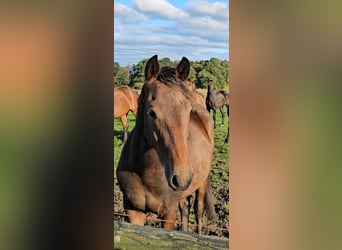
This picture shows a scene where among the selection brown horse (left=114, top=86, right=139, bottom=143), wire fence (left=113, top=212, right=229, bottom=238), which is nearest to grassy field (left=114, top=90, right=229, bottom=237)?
wire fence (left=113, top=212, right=229, bottom=238)

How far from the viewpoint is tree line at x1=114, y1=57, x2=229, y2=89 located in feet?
6.06

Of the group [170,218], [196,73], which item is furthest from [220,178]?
[196,73]

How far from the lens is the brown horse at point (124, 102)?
2047 millimetres

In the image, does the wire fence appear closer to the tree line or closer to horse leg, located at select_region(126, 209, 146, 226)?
horse leg, located at select_region(126, 209, 146, 226)

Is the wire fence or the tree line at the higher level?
the tree line

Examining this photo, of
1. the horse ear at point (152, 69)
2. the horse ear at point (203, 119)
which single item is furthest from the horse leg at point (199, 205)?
the horse ear at point (152, 69)

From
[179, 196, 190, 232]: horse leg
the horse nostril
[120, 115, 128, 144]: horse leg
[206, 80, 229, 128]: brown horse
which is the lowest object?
[179, 196, 190, 232]: horse leg

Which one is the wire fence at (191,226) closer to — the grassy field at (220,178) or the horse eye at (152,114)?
the grassy field at (220,178)

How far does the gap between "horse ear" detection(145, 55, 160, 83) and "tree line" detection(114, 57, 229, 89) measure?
2cm

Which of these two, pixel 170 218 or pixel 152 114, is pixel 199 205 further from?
pixel 152 114

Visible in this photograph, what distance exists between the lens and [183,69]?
6.39 ft
